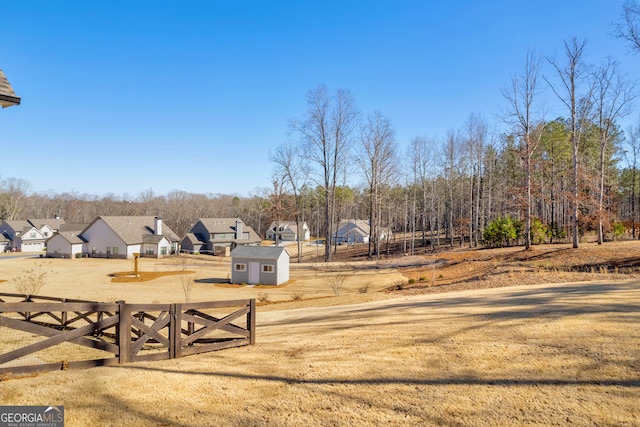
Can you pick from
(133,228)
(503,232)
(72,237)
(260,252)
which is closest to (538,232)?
(503,232)

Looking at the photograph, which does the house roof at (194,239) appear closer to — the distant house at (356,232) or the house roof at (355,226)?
the distant house at (356,232)

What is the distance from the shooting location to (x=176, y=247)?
2302 inches

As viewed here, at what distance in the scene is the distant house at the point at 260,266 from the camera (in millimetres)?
29766

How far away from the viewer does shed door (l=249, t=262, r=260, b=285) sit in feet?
99.1

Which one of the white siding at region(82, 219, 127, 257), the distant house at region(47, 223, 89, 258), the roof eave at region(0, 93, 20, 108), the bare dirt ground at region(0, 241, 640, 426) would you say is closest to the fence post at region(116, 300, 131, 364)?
the bare dirt ground at region(0, 241, 640, 426)

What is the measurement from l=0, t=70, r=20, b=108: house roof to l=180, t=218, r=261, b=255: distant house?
182 ft

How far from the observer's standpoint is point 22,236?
66500 mm

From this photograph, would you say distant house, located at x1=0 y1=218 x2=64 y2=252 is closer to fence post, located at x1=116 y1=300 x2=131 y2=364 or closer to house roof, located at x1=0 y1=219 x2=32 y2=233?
house roof, located at x1=0 y1=219 x2=32 y2=233

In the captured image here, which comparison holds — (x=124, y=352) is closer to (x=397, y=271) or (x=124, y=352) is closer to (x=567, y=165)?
(x=397, y=271)

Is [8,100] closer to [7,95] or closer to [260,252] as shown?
[7,95]

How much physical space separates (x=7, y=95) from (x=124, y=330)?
15.3ft

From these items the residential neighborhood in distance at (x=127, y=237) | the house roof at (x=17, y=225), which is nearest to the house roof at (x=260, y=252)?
the residential neighborhood in distance at (x=127, y=237)

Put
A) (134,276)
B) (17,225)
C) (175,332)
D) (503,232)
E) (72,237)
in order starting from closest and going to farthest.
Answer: (175,332), (503,232), (134,276), (72,237), (17,225)

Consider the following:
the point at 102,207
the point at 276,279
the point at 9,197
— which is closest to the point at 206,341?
the point at 276,279
